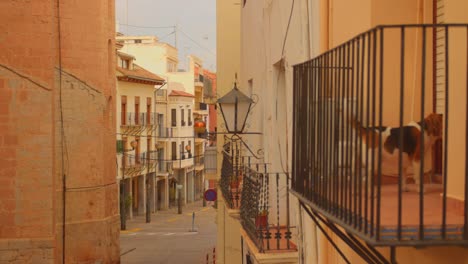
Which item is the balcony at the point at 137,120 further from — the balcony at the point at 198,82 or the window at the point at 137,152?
the balcony at the point at 198,82

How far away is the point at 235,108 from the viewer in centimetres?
1142

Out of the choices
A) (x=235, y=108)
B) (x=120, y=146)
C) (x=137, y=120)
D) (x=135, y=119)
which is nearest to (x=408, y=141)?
(x=235, y=108)

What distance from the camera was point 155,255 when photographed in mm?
30172

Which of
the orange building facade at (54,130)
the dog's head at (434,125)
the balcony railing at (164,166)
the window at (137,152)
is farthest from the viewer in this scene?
the balcony railing at (164,166)

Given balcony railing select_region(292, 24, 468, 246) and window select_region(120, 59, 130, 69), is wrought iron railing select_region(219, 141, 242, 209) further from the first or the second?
window select_region(120, 59, 130, 69)

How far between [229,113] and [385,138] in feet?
26.3

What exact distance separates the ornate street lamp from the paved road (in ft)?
57.3

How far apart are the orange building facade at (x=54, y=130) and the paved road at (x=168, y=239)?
897 cm

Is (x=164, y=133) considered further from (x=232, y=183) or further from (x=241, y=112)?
(x=241, y=112)

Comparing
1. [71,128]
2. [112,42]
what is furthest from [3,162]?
[112,42]

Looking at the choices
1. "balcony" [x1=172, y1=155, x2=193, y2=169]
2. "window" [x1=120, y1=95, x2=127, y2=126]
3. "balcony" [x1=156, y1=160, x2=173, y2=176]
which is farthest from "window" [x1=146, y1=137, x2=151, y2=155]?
"balcony" [x1=172, y1=155, x2=193, y2=169]

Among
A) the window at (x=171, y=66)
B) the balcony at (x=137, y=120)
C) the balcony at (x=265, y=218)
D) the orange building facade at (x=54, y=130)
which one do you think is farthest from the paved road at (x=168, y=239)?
the balcony at (x=265, y=218)

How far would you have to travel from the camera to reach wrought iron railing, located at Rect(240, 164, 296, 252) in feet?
25.3

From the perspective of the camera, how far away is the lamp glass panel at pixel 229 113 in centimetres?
1138
